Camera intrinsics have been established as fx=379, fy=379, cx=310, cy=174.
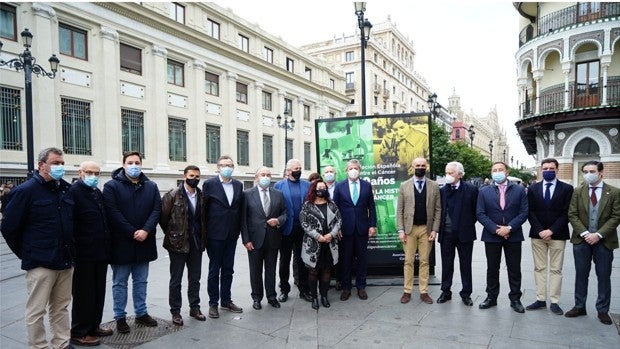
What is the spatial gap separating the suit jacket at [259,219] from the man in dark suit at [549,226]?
3.72m

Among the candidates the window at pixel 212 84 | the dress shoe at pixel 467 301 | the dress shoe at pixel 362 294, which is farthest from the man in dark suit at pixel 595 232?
the window at pixel 212 84

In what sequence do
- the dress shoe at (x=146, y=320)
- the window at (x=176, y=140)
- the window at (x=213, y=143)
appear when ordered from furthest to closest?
the window at (x=213, y=143)
the window at (x=176, y=140)
the dress shoe at (x=146, y=320)

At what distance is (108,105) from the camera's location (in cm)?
2095

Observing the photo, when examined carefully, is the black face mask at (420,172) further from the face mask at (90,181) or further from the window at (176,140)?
the window at (176,140)

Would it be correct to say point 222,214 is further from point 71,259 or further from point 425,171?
point 425,171

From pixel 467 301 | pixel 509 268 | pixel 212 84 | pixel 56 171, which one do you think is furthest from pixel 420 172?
pixel 212 84

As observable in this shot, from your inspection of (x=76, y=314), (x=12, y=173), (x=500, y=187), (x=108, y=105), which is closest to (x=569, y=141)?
(x=500, y=187)

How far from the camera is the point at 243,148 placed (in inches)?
1226

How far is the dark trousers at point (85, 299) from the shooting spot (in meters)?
4.43

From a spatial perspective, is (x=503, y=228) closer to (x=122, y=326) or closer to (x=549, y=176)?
(x=549, y=176)

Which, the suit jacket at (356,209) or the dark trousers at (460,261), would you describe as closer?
the dark trousers at (460,261)

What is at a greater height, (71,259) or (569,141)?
(569,141)

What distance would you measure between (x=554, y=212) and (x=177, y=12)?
2630 centimetres

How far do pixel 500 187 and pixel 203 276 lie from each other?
18.3 feet
